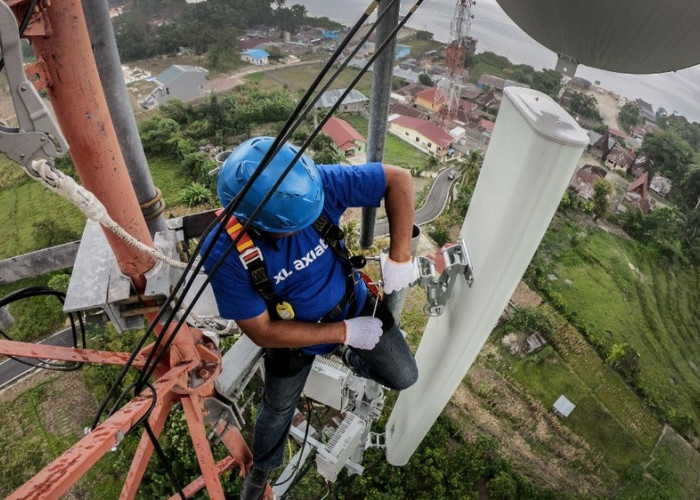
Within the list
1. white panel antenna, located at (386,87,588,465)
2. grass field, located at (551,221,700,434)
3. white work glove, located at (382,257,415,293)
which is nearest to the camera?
white panel antenna, located at (386,87,588,465)

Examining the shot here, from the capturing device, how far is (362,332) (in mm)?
3020

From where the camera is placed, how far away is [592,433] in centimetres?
1068

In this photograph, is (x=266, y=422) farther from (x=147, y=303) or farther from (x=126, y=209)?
(x=126, y=209)

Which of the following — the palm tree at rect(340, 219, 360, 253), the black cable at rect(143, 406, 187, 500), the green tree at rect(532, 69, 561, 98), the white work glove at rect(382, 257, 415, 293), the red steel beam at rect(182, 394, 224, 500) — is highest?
the white work glove at rect(382, 257, 415, 293)

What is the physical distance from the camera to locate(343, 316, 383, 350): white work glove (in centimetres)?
300

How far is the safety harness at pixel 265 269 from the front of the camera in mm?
2494

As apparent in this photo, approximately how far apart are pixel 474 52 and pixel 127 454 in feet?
160

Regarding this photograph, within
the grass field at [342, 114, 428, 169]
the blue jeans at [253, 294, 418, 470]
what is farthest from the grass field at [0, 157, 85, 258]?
the grass field at [342, 114, 428, 169]

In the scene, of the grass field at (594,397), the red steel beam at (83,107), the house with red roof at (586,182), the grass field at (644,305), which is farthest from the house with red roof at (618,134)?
the red steel beam at (83,107)

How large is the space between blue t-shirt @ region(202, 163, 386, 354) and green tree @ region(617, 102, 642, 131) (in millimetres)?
43865

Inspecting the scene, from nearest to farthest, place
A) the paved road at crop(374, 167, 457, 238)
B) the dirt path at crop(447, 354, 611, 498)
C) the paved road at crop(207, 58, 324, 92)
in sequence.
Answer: the dirt path at crop(447, 354, 611, 498), the paved road at crop(374, 167, 457, 238), the paved road at crop(207, 58, 324, 92)

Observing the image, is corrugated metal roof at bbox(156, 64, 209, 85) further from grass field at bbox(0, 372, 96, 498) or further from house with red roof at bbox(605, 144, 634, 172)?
house with red roof at bbox(605, 144, 634, 172)

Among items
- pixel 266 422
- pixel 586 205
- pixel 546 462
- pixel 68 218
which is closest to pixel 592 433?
pixel 546 462

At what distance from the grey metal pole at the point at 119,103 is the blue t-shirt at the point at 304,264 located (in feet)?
1.44
